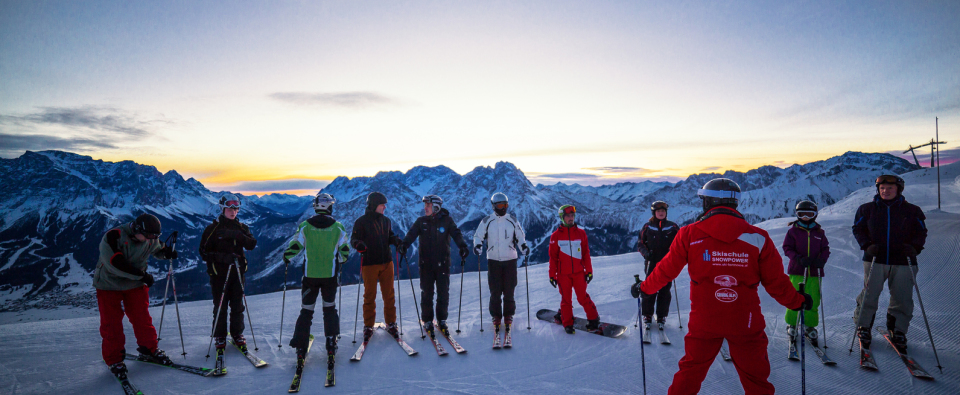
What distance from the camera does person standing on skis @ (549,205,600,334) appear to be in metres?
6.94

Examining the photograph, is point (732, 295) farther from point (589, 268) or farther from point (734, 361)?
point (589, 268)

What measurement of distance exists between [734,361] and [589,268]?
3.24 meters

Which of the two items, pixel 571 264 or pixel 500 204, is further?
pixel 500 204

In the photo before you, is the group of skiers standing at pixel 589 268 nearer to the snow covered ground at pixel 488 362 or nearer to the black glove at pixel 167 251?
the black glove at pixel 167 251

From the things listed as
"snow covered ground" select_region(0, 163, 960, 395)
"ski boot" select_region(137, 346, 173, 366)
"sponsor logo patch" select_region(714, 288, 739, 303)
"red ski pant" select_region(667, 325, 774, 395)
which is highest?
"sponsor logo patch" select_region(714, 288, 739, 303)

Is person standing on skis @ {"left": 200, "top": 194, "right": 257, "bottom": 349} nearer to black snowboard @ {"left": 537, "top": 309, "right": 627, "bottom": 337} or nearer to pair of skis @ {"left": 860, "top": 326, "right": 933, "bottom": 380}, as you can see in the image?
black snowboard @ {"left": 537, "top": 309, "right": 627, "bottom": 337}

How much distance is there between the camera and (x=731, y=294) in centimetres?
376

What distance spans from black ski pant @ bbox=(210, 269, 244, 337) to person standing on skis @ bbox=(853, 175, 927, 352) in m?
9.08

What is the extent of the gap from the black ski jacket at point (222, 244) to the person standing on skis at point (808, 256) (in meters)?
7.96

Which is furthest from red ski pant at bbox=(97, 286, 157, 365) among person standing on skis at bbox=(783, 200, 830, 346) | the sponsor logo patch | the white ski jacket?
person standing on skis at bbox=(783, 200, 830, 346)

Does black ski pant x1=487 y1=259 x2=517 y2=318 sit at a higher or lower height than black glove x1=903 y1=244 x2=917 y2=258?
lower

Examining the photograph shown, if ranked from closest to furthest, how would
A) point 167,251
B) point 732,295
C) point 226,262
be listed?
point 732,295
point 167,251
point 226,262

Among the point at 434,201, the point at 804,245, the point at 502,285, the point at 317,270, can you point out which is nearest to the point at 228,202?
the point at 317,270

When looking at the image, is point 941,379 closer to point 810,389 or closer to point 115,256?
point 810,389
